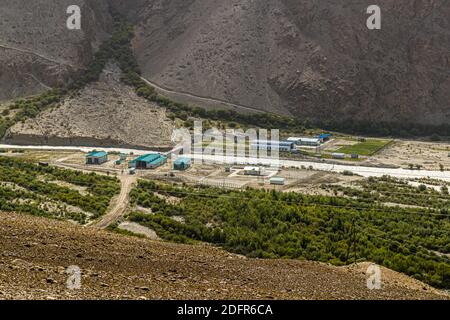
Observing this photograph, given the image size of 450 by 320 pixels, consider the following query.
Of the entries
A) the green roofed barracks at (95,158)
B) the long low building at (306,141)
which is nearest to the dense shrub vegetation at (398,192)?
the long low building at (306,141)

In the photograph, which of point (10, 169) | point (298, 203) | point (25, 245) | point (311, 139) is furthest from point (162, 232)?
point (311, 139)

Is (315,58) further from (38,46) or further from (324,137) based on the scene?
(38,46)

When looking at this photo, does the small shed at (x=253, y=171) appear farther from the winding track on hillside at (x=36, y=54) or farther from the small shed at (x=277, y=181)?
the winding track on hillside at (x=36, y=54)

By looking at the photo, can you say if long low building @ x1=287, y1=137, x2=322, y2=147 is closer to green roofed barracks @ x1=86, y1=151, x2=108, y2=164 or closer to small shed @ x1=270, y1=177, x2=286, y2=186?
small shed @ x1=270, y1=177, x2=286, y2=186

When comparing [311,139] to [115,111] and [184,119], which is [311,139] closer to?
[184,119]

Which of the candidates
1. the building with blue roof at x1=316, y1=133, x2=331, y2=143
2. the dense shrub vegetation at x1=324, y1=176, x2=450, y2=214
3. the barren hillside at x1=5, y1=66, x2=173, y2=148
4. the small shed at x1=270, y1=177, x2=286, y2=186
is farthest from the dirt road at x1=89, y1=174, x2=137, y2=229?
the building with blue roof at x1=316, y1=133, x2=331, y2=143
